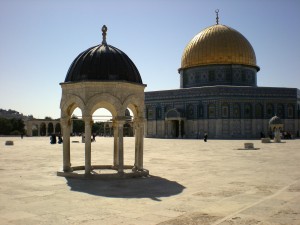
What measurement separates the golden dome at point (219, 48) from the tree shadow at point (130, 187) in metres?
41.0

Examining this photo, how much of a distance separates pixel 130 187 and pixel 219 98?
1498 inches

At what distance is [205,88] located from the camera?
155 ft

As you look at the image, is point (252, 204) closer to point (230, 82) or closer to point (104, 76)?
point (104, 76)

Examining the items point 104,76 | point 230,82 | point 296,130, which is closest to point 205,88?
point 230,82

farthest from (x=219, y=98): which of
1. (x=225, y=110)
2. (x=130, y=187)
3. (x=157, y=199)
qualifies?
(x=157, y=199)

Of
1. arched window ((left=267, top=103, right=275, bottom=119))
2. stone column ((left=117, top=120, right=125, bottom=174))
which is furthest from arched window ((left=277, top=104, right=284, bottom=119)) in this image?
stone column ((left=117, top=120, right=125, bottom=174))

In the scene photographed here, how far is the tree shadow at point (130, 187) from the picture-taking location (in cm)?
817

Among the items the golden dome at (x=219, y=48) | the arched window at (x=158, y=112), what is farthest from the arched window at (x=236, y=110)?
the arched window at (x=158, y=112)

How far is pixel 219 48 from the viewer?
4981 cm

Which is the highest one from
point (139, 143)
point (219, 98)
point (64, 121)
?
point (219, 98)

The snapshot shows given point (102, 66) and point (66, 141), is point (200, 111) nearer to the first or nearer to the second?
point (66, 141)

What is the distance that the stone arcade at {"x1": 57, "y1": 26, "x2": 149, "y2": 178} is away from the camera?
10664 mm

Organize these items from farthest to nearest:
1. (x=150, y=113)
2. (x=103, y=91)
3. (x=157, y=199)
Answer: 1. (x=150, y=113)
2. (x=103, y=91)
3. (x=157, y=199)

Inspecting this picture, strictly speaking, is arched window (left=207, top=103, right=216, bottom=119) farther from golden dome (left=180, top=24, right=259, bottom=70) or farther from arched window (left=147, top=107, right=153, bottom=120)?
arched window (left=147, top=107, right=153, bottom=120)
